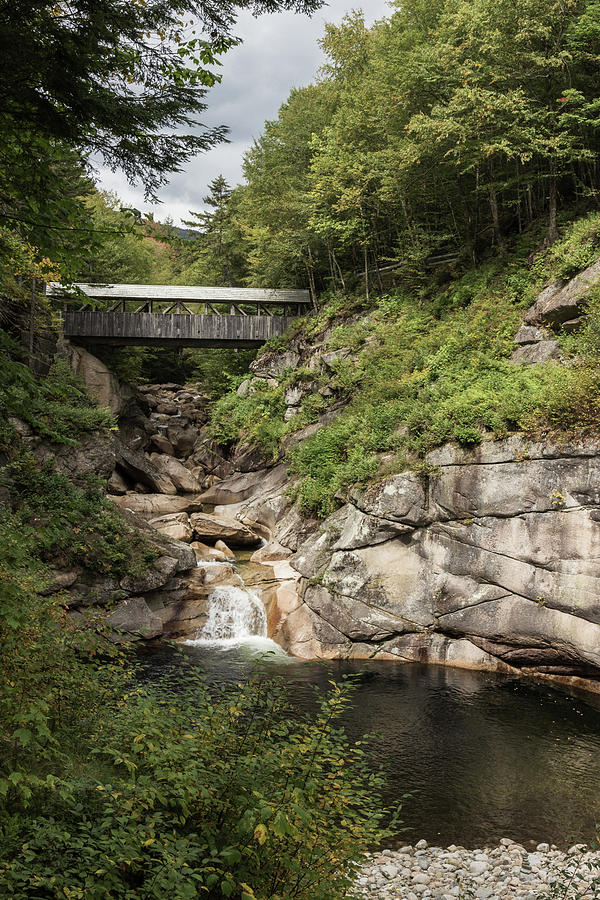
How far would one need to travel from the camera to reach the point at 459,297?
19062mm

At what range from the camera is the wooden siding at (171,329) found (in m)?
27.1

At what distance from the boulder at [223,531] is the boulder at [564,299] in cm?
1118

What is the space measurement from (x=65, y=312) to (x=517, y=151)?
21.1 meters

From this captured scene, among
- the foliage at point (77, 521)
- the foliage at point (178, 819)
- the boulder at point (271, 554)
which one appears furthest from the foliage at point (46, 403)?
the boulder at point (271, 554)

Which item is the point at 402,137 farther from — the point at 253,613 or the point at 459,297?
the point at 253,613

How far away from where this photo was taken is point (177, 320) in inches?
1102

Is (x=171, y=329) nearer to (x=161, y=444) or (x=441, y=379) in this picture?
(x=161, y=444)

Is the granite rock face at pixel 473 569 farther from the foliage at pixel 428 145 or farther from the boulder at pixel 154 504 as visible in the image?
the foliage at pixel 428 145

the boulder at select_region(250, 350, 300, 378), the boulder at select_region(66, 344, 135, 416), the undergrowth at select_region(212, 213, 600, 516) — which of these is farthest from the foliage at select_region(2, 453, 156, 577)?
the boulder at select_region(250, 350, 300, 378)

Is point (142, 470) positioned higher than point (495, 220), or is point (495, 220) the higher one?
point (495, 220)

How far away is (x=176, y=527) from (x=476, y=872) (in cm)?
1370

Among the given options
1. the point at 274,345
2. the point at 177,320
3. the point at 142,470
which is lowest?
the point at 142,470

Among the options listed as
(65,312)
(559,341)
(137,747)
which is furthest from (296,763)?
(65,312)

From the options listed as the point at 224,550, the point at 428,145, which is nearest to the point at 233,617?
the point at 224,550
